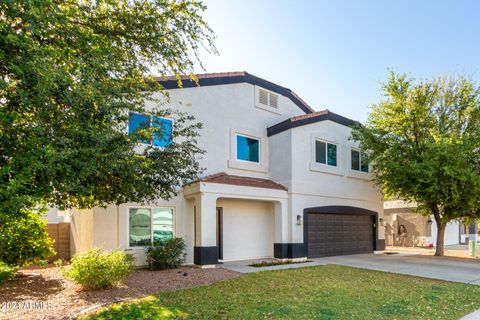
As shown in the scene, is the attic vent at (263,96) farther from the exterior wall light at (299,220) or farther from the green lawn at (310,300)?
the green lawn at (310,300)

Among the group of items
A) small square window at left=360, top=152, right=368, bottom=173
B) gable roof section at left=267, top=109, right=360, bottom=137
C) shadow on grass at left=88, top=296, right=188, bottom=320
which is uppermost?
gable roof section at left=267, top=109, right=360, bottom=137

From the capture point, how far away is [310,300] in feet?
24.3

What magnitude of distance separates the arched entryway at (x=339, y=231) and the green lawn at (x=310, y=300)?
5.25 m

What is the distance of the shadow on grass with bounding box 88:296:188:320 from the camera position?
6.11 m

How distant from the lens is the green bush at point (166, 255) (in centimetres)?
1155

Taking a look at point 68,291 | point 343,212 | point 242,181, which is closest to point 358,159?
point 343,212

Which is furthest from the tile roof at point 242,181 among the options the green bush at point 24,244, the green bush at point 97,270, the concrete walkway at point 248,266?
the green bush at point 24,244

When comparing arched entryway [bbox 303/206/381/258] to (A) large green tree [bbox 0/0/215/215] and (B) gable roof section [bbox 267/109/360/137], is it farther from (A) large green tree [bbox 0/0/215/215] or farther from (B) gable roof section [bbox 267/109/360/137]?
(A) large green tree [bbox 0/0/215/215]

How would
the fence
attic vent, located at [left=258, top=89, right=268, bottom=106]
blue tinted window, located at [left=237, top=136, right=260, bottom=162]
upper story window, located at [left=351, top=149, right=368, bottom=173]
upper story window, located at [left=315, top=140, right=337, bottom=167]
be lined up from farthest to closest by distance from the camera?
upper story window, located at [left=351, top=149, right=368, bottom=173], attic vent, located at [left=258, top=89, right=268, bottom=106], upper story window, located at [left=315, top=140, right=337, bottom=167], blue tinted window, located at [left=237, top=136, right=260, bottom=162], the fence

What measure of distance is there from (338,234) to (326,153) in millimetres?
4258

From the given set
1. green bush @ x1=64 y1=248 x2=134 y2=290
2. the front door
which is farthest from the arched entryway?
green bush @ x1=64 y1=248 x2=134 y2=290

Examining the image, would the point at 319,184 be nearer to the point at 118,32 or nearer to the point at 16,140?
the point at 118,32

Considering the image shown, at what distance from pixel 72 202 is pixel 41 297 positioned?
2.33m

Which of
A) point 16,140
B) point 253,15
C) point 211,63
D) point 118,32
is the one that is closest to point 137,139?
point 16,140
